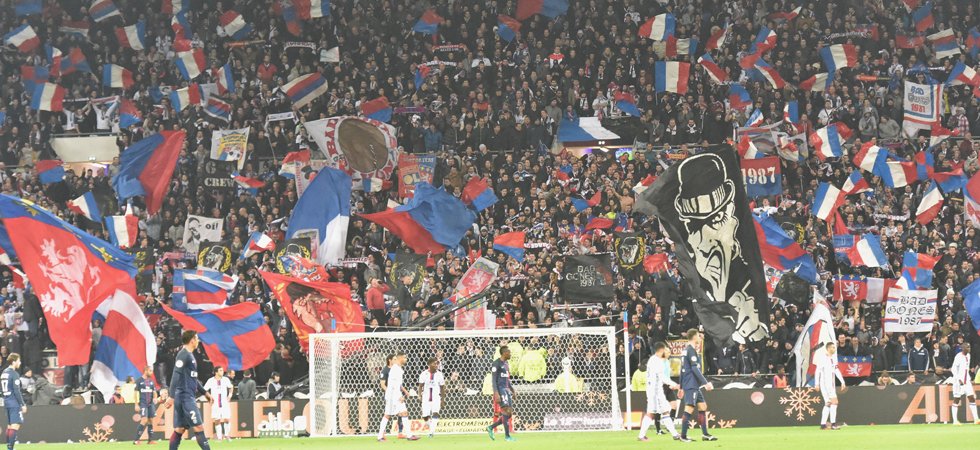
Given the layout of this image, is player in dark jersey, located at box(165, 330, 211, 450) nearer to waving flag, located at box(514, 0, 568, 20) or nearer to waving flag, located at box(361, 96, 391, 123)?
waving flag, located at box(361, 96, 391, 123)

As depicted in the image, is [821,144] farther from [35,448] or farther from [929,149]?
[35,448]

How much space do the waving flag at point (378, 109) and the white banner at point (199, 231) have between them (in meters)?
5.88

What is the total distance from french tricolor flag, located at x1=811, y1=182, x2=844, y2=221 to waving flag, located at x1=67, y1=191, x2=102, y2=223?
19.6 meters

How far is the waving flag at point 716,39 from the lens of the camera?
40938mm

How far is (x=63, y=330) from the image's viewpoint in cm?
2850

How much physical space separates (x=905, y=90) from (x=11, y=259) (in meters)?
25.6

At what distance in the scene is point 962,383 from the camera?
2791cm

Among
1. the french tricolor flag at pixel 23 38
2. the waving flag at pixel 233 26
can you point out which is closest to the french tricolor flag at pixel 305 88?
the waving flag at pixel 233 26

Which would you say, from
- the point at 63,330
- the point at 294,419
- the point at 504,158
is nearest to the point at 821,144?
the point at 504,158

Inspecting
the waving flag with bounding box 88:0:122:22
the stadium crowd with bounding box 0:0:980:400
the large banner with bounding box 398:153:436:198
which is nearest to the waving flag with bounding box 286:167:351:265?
the stadium crowd with bounding box 0:0:980:400

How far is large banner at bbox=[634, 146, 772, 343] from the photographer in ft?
89.0

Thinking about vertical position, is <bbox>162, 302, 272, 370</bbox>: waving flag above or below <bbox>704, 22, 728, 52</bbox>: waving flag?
below

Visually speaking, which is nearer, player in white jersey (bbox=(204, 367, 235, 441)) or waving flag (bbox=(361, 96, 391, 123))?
player in white jersey (bbox=(204, 367, 235, 441))

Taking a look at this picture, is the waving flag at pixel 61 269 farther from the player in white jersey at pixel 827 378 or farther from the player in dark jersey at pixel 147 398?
the player in white jersey at pixel 827 378
